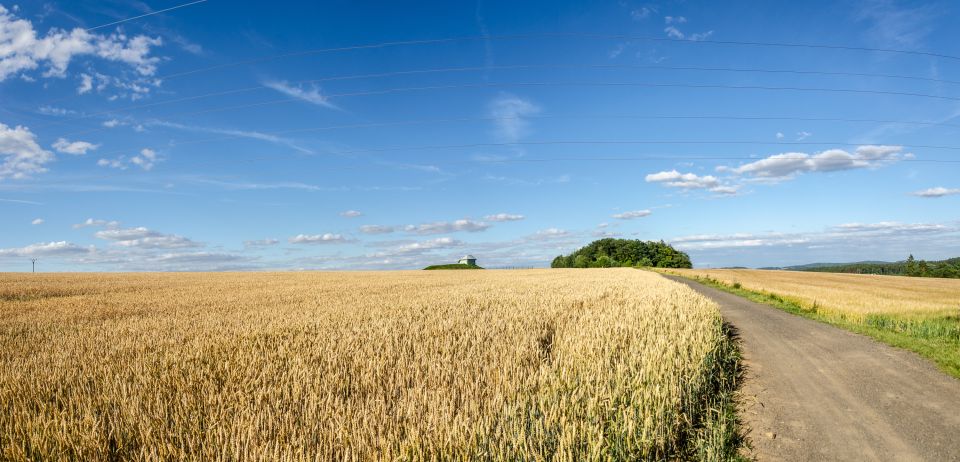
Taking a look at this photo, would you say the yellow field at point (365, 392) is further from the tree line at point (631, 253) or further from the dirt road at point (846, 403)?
the tree line at point (631, 253)

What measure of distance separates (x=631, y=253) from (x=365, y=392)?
170 meters

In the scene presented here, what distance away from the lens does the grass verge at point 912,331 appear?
1143 cm

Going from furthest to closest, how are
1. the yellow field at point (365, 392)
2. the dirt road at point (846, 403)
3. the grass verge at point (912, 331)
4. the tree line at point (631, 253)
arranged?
the tree line at point (631, 253)
the grass verge at point (912, 331)
the dirt road at point (846, 403)
the yellow field at point (365, 392)

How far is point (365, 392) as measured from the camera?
6043 mm

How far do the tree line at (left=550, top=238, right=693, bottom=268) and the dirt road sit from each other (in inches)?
5829

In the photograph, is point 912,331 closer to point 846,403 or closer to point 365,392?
point 846,403

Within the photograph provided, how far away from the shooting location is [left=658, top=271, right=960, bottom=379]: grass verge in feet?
37.5

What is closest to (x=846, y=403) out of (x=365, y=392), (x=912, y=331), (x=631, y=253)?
(x=365, y=392)

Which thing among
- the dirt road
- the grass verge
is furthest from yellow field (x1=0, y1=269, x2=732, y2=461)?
the grass verge

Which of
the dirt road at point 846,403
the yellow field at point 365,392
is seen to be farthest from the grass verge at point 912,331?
the yellow field at point 365,392

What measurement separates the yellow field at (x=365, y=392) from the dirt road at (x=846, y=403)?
842mm

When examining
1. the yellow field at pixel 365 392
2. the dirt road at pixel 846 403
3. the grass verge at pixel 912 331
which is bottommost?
the grass verge at pixel 912 331

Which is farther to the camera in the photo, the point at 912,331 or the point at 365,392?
the point at 912,331

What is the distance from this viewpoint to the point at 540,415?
5.12 meters
